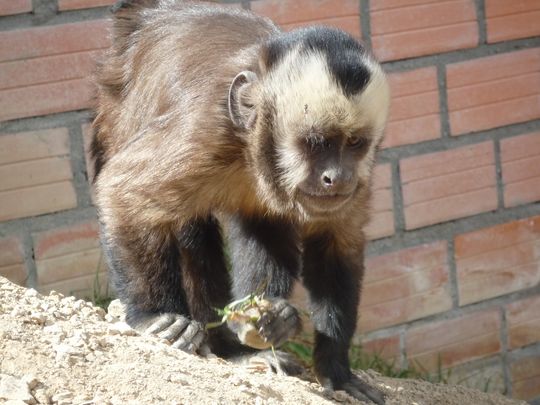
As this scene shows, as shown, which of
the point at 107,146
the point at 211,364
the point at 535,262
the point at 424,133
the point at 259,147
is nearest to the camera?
the point at 211,364

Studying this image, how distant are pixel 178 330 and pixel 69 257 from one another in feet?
3.66

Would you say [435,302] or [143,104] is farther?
[435,302]

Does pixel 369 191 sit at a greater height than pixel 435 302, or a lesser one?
greater

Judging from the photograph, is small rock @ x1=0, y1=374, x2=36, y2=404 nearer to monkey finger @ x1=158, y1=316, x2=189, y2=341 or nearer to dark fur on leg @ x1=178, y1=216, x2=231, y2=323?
monkey finger @ x1=158, y1=316, x2=189, y2=341

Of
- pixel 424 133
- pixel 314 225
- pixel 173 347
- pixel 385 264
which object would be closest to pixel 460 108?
pixel 424 133

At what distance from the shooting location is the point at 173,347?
3.03 metres

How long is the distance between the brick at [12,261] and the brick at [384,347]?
1.45 m

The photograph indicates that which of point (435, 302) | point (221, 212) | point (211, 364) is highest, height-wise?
point (221, 212)

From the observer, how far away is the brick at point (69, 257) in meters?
4.09

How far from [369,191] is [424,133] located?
138cm

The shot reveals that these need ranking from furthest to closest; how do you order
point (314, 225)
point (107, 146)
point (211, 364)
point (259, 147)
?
point (107, 146) → point (314, 225) → point (259, 147) → point (211, 364)

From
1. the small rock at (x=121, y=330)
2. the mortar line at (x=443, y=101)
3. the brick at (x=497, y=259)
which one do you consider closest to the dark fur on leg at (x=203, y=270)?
the small rock at (x=121, y=330)

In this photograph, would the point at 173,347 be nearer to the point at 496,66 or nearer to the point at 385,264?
the point at 385,264

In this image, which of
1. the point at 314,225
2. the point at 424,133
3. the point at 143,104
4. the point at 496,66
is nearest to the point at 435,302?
the point at 424,133
